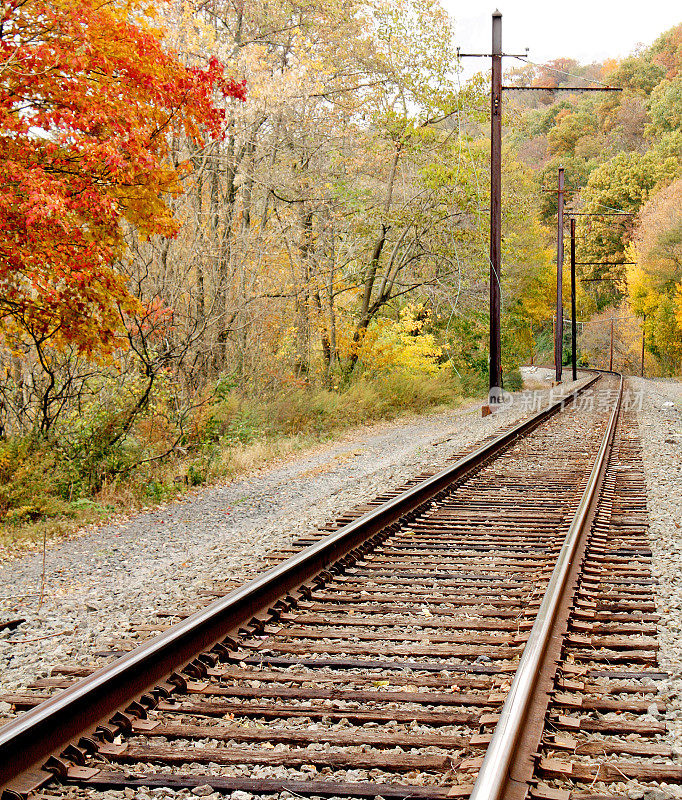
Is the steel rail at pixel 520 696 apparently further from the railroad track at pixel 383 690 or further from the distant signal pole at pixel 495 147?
the distant signal pole at pixel 495 147

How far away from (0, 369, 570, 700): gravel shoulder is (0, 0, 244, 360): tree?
2.30 meters

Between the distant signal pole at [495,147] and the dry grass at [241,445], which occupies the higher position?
the distant signal pole at [495,147]

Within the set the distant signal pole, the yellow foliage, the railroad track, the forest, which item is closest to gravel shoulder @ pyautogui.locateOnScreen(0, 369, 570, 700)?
the railroad track

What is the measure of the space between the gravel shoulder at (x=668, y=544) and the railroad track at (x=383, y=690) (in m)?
0.08

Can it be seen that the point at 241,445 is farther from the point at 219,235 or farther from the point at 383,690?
the point at 383,690

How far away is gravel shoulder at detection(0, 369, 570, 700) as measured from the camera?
196 inches

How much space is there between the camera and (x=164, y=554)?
754 cm

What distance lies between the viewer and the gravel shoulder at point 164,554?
16.3 feet

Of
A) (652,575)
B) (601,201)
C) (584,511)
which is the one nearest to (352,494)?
(584,511)

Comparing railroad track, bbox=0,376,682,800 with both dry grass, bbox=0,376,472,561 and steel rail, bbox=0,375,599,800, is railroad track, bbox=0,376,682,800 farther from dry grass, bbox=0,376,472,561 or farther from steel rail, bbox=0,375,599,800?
dry grass, bbox=0,376,472,561

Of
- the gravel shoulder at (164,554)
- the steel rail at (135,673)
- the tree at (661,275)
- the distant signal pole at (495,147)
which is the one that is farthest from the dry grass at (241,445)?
the tree at (661,275)

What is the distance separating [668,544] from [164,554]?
4306 millimetres

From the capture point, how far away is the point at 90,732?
337cm

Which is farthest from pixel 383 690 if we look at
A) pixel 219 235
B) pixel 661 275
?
pixel 661 275
